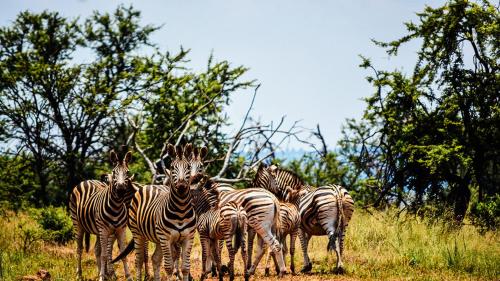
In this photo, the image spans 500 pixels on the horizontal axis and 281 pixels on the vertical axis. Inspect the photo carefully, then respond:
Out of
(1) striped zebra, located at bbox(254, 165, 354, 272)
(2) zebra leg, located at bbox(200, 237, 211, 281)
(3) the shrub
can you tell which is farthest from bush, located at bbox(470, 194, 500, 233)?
(3) the shrub

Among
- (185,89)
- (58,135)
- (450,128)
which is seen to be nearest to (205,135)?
(185,89)

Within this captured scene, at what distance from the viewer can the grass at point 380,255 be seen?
13.0 meters

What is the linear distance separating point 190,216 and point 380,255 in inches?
234

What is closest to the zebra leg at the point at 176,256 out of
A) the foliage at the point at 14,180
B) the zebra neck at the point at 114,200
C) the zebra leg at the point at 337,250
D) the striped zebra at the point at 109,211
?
the striped zebra at the point at 109,211

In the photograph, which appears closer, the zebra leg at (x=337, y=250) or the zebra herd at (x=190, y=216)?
the zebra herd at (x=190, y=216)

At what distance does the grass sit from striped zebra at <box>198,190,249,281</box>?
3.01ft

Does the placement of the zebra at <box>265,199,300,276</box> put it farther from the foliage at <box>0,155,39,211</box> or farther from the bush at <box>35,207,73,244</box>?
the foliage at <box>0,155,39,211</box>

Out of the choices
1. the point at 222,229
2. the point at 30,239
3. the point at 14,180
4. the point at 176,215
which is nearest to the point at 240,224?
the point at 222,229

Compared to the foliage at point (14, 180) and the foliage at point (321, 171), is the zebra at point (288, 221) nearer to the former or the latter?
the foliage at point (14, 180)

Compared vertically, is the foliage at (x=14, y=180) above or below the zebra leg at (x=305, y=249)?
above

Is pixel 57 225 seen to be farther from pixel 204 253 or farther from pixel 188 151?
pixel 188 151

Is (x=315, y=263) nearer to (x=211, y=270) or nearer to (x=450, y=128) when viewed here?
(x=211, y=270)

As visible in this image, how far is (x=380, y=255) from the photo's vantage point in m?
14.9

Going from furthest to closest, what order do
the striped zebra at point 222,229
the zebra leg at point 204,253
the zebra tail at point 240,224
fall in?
the zebra leg at point 204,253, the zebra tail at point 240,224, the striped zebra at point 222,229
